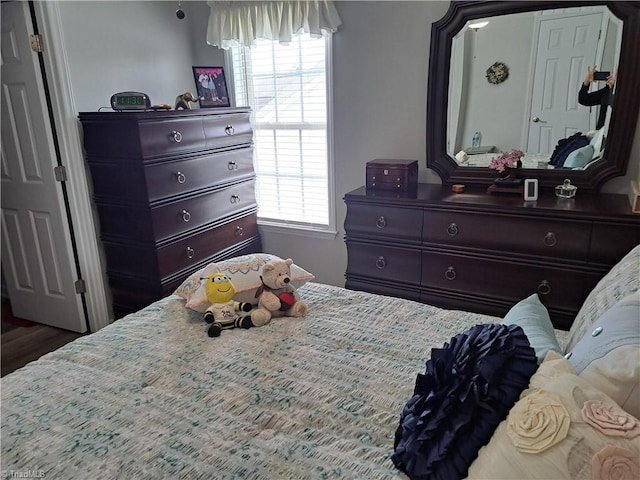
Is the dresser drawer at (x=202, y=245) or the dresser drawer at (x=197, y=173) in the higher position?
the dresser drawer at (x=197, y=173)

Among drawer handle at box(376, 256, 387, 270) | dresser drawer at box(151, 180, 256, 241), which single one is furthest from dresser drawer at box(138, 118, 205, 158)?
drawer handle at box(376, 256, 387, 270)

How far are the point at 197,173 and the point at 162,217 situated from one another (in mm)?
393

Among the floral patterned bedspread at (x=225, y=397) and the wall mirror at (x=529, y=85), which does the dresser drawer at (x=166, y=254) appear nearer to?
the floral patterned bedspread at (x=225, y=397)

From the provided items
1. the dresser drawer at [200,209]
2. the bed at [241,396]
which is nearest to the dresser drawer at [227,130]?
the dresser drawer at [200,209]

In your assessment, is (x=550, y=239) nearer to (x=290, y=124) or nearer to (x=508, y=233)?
(x=508, y=233)

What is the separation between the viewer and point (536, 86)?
2.46m

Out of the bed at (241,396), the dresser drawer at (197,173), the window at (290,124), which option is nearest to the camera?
the bed at (241,396)

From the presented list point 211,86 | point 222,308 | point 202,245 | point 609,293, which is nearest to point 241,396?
point 222,308

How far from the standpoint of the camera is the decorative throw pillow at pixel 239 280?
1793 millimetres

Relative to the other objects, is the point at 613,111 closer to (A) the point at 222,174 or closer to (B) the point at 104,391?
(A) the point at 222,174

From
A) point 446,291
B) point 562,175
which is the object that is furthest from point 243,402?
point 562,175

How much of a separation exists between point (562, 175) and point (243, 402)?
2.09 m

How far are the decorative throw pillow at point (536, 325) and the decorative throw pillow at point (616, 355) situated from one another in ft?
0.21

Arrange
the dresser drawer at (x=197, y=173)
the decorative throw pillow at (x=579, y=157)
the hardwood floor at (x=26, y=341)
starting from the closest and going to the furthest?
the decorative throw pillow at (x=579, y=157)
the dresser drawer at (x=197, y=173)
the hardwood floor at (x=26, y=341)
